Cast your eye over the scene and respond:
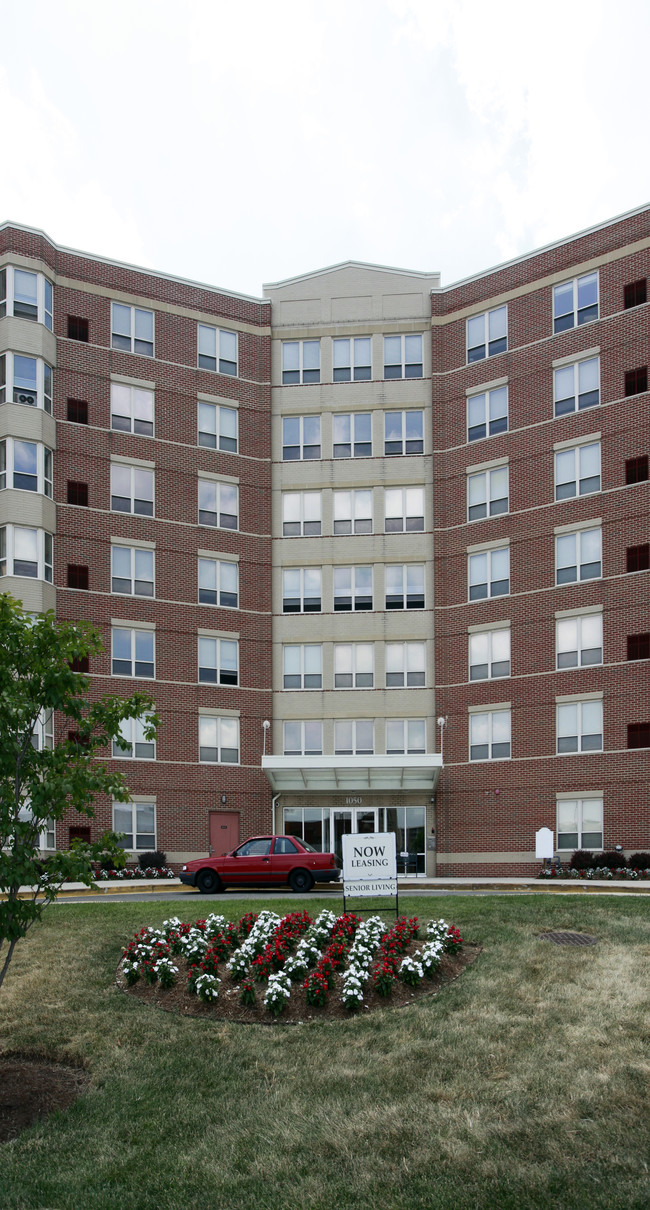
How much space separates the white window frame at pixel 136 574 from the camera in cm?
3984

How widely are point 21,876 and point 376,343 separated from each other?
35540 millimetres

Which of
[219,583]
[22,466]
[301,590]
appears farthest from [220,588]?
[22,466]

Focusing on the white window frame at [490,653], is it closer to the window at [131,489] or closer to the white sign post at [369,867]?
the window at [131,489]

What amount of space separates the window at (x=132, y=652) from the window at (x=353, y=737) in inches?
281

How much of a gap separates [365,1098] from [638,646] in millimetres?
27281

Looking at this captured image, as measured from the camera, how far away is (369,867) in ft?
59.2

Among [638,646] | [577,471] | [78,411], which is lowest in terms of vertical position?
[638,646]

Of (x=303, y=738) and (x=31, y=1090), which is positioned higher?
(x=303, y=738)

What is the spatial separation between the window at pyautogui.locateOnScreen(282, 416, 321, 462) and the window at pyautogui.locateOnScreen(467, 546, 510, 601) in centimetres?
752

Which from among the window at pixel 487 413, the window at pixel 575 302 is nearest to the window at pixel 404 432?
the window at pixel 487 413

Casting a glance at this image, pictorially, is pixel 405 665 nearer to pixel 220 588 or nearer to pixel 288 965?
pixel 220 588

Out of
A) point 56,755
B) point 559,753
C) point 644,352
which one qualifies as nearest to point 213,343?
point 644,352

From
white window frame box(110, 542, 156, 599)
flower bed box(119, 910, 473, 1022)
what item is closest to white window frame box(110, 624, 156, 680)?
white window frame box(110, 542, 156, 599)

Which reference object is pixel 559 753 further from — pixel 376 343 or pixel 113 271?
pixel 113 271
